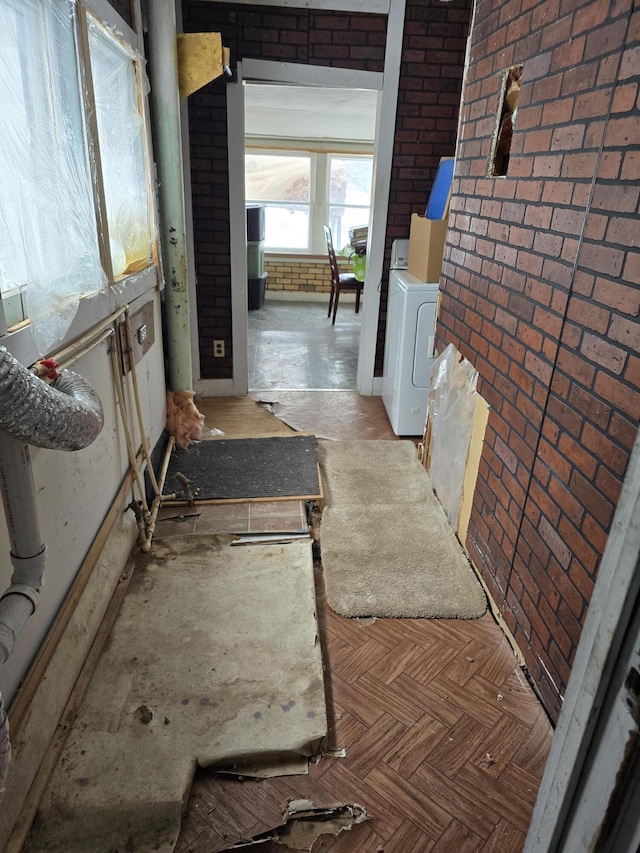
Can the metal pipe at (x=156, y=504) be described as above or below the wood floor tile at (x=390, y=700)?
above

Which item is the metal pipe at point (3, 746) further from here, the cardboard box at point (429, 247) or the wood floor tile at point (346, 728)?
the cardboard box at point (429, 247)

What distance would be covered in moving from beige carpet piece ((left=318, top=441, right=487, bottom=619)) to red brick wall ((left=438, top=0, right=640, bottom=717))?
157 millimetres

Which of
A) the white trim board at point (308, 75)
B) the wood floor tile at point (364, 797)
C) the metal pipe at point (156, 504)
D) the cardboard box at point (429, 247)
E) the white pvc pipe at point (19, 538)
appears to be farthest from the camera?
the white trim board at point (308, 75)

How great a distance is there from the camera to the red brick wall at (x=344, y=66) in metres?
3.26

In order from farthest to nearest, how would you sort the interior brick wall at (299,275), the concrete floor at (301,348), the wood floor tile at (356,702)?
the interior brick wall at (299,275) → the concrete floor at (301,348) → the wood floor tile at (356,702)

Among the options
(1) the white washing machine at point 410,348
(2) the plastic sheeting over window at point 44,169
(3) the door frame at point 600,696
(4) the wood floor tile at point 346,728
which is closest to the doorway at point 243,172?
(1) the white washing machine at point 410,348

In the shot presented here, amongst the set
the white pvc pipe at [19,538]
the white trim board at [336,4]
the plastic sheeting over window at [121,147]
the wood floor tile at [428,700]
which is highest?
the white trim board at [336,4]

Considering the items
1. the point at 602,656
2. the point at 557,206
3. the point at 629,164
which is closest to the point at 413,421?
the point at 557,206

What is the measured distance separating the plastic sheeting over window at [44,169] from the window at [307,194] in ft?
20.7

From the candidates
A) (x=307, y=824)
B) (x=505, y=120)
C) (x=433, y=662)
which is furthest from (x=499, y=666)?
(x=505, y=120)

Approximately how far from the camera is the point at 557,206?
1.61m

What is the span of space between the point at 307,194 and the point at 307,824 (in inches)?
301

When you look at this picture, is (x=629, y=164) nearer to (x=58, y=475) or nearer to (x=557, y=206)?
(x=557, y=206)

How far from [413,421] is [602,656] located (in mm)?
2797
